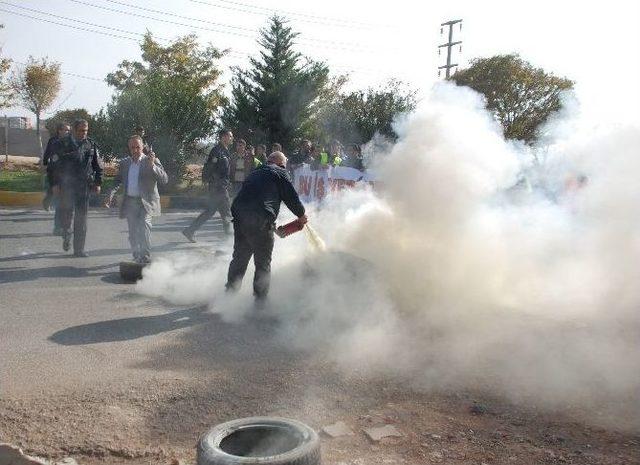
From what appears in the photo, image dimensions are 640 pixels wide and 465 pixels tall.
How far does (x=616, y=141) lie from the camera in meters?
6.32

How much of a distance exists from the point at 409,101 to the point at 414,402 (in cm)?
1936

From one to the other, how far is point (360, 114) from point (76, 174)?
50.4 ft

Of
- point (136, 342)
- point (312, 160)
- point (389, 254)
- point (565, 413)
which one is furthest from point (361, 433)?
point (312, 160)

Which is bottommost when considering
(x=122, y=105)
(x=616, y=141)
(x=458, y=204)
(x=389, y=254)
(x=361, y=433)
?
(x=361, y=433)

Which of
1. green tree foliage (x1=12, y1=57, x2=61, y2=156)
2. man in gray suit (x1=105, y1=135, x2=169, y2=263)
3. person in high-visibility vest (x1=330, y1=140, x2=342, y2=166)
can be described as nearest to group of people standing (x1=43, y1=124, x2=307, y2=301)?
man in gray suit (x1=105, y1=135, x2=169, y2=263)

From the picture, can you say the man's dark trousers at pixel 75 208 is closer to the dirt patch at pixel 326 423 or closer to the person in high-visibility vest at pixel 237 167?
the dirt patch at pixel 326 423

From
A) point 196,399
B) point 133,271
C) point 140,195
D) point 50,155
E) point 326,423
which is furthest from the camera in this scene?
point 50,155

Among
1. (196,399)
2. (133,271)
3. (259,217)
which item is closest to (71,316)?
(133,271)

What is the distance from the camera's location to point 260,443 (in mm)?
3229

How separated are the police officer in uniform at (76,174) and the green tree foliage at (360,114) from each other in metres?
13.4

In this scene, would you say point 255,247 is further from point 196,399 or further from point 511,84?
point 511,84

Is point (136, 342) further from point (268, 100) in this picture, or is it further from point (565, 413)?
point (268, 100)

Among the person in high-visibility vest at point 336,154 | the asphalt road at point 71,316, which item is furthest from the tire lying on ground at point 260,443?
the person in high-visibility vest at point 336,154

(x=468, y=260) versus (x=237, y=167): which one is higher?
(x=237, y=167)
